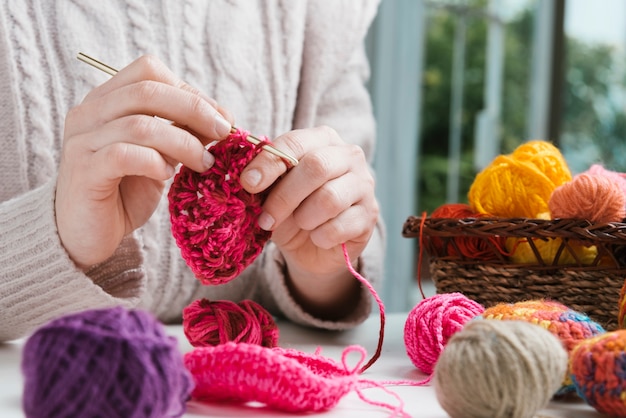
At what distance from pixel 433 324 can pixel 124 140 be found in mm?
320

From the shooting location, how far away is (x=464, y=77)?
11.5 feet

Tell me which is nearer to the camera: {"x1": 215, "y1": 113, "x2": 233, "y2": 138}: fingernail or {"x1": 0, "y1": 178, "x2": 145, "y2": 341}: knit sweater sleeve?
{"x1": 215, "y1": 113, "x2": 233, "y2": 138}: fingernail

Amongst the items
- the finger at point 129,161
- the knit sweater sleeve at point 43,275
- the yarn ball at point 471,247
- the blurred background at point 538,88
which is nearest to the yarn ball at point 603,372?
the yarn ball at point 471,247

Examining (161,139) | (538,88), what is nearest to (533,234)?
(161,139)

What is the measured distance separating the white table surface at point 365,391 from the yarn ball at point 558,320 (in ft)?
0.16

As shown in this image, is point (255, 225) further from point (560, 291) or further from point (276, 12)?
point (276, 12)

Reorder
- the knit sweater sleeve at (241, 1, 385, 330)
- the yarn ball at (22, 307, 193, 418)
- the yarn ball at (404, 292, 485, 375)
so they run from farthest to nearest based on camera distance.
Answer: the knit sweater sleeve at (241, 1, 385, 330)
the yarn ball at (404, 292, 485, 375)
the yarn ball at (22, 307, 193, 418)

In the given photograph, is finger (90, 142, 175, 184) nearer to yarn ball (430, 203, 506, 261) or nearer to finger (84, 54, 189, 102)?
finger (84, 54, 189, 102)

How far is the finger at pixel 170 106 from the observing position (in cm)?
64

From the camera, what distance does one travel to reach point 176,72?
1.02 meters

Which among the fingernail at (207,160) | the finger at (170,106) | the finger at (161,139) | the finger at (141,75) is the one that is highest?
the finger at (141,75)

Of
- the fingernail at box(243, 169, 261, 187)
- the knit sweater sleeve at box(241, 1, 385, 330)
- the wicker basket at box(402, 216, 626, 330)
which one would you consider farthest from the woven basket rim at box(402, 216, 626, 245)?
the knit sweater sleeve at box(241, 1, 385, 330)

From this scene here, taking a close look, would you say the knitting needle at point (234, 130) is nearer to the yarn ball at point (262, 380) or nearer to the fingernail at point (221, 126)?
the fingernail at point (221, 126)

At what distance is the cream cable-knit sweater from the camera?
0.77 metres
